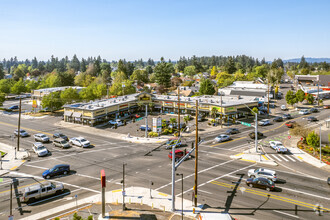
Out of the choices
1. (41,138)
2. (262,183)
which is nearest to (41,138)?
(41,138)

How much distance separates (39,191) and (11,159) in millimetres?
19528

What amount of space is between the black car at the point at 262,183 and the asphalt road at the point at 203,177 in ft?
1.92

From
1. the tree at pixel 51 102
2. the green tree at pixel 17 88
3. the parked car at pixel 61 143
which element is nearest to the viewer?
the parked car at pixel 61 143

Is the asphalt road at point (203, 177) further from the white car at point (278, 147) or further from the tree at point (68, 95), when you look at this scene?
the tree at point (68, 95)

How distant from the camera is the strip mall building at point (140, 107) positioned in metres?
69.8

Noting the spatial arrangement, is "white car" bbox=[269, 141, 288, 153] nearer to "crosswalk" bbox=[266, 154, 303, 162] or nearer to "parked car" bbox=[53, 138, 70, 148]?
"crosswalk" bbox=[266, 154, 303, 162]

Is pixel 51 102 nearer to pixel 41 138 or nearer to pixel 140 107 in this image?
pixel 140 107

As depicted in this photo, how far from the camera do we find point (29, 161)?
42.9 meters

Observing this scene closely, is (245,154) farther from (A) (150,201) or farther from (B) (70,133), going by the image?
(B) (70,133)

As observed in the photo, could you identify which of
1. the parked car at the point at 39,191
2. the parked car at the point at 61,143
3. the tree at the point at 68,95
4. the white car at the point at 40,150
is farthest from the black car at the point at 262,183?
the tree at the point at 68,95

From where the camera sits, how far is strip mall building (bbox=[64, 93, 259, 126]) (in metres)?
69.8

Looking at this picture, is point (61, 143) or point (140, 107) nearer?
point (61, 143)

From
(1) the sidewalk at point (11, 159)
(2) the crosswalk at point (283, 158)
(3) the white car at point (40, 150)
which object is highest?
(3) the white car at point (40, 150)

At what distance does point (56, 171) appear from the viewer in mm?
35688
